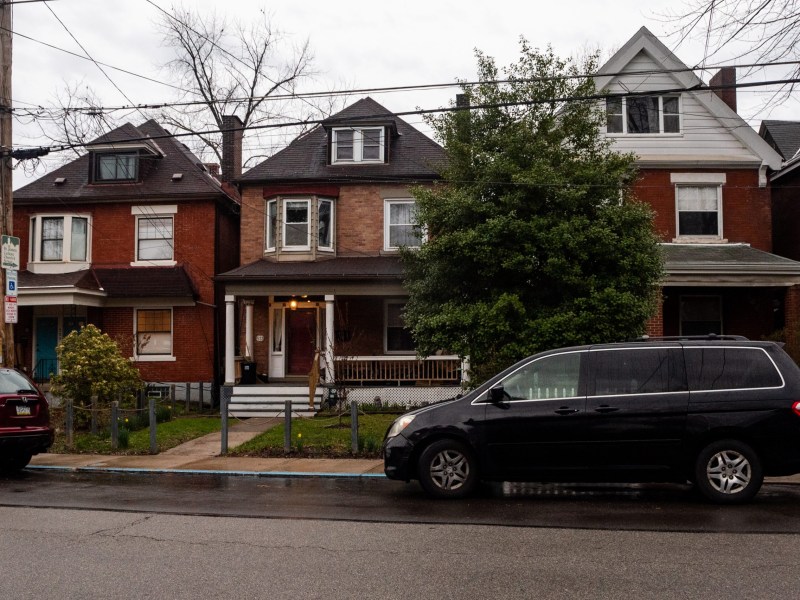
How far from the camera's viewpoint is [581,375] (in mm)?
9016

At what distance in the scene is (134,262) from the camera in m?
23.3

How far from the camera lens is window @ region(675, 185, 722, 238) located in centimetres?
2005

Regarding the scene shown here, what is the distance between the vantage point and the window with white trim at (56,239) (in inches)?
917

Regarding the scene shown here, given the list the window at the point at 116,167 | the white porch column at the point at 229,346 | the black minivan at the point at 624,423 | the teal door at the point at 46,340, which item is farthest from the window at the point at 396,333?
the black minivan at the point at 624,423

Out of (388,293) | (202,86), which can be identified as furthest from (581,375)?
(202,86)

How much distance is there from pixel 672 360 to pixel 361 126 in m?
16.1

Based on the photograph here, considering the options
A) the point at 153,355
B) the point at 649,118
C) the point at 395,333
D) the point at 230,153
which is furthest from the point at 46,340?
the point at 649,118

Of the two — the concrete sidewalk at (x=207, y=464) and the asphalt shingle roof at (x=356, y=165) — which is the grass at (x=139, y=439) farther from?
the asphalt shingle roof at (x=356, y=165)

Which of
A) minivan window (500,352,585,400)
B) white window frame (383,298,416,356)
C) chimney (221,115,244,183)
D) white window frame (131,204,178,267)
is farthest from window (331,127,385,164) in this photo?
minivan window (500,352,585,400)

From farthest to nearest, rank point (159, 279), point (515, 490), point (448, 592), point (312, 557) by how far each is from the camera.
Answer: point (159, 279)
point (515, 490)
point (312, 557)
point (448, 592)

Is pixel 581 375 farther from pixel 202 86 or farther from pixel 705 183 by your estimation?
pixel 202 86

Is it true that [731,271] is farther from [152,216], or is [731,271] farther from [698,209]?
[152,216]

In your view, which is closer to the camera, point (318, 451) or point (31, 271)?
point (318, 451)

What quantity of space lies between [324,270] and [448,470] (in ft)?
42.5
